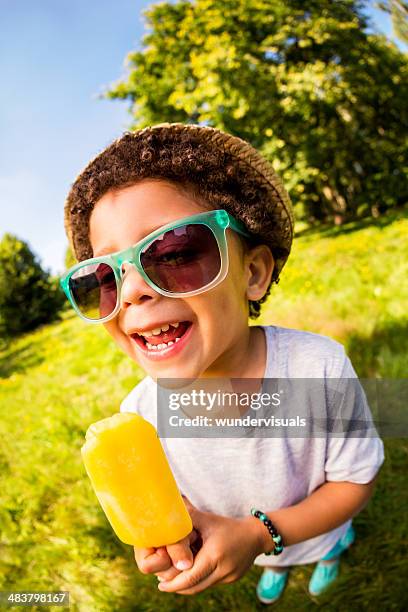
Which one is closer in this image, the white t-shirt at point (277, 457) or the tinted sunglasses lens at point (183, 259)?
Answer: the tinted sunglasses lens at point (183, 259)

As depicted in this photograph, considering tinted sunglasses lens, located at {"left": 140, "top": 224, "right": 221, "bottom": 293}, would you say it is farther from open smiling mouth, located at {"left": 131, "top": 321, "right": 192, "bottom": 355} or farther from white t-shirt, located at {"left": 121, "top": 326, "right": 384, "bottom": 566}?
white t-shirt, located at {"left": 121, "top": 326, "right": 384, "bottom": 566}

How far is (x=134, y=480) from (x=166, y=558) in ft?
1.06

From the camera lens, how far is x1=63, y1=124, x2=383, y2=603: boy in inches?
49.2

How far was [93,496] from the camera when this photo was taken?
2682mm

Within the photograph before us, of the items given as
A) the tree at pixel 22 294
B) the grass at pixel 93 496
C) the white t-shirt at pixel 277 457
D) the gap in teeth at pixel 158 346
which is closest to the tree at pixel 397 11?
the grass at pixel 93 496

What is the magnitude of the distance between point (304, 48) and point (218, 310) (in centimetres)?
1293

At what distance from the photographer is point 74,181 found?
1516 millimetres

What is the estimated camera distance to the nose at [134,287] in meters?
1.26

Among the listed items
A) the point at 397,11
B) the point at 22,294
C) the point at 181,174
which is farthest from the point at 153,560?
the point at 22,294

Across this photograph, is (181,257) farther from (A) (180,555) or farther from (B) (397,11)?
(B) (397,11)

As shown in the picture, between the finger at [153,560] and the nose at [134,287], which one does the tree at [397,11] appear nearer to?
the nose at [134,287]

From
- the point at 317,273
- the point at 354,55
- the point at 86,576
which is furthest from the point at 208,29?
the point at 86,576

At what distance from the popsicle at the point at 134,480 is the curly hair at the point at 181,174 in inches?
30.3

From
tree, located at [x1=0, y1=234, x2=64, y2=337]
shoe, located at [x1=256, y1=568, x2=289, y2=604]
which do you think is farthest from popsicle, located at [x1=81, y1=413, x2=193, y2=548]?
tree, located at [x1=0, y1=234, x2=64, y2=337]
